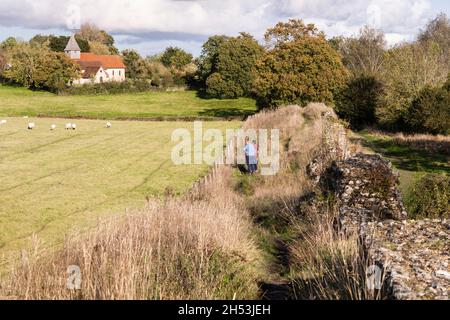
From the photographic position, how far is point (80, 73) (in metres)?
88.3

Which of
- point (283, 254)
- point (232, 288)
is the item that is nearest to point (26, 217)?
point (283, 254)

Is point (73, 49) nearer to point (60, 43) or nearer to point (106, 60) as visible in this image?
point (60, 43)

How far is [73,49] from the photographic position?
104 metres

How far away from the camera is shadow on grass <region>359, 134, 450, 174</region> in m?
25.9

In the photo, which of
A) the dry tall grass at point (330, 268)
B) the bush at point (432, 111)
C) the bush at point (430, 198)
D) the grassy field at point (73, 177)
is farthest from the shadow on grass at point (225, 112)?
the dry tall grass at point (330, 268)

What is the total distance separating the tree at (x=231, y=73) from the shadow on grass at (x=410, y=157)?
50236mm

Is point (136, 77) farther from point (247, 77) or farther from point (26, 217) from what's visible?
point (26, 217)

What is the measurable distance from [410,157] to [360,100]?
828 inches

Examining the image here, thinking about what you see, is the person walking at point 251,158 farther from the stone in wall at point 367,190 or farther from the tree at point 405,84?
the tree at point 405,84

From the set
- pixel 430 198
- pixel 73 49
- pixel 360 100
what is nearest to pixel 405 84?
pixel 360 100

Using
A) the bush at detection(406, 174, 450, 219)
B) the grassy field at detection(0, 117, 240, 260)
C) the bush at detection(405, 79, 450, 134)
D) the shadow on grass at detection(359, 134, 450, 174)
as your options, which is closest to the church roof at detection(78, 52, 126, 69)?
the grassy field at detection(0, 117, 240, 260)

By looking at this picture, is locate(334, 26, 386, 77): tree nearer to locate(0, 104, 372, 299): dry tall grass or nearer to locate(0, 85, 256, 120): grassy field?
locate(0, 85, 256, 120): grassy field

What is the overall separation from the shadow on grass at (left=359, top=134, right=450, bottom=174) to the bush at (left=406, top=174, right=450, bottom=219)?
12750 mm

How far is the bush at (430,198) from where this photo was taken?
39.7 feet
